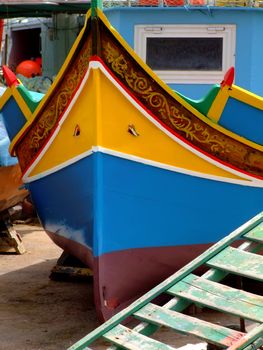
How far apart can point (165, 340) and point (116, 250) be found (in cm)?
72

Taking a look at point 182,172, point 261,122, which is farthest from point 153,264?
point 261,122

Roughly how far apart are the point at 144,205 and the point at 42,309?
132 centimetres

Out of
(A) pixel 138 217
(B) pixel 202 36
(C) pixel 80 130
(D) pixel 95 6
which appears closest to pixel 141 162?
(A) pixel 138 217

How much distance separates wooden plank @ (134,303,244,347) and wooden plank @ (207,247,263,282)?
14.7 inches

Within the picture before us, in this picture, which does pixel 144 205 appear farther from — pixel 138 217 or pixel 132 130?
pixel 132 130

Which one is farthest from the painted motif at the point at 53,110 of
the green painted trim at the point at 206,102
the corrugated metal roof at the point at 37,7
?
the corrugated metal roof at the point at 37,7

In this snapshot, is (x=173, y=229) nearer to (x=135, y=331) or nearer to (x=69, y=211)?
(x=69, y=211)

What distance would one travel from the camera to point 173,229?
18.5 feet

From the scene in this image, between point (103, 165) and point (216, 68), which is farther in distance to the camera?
point (216, 68)

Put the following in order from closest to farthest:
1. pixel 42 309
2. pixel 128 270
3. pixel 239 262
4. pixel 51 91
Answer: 1. pixel 239 262
2. pixel 128 270
3. pixel 51 91
4. pixel 42 309

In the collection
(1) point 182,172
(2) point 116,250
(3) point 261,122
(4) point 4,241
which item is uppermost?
(3) point 261,122

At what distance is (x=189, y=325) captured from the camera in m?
4.09

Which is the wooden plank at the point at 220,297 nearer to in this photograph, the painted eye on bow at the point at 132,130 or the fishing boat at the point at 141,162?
the fishing boat at the point at 141,162

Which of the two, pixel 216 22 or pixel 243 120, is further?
pixel 216 22
